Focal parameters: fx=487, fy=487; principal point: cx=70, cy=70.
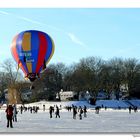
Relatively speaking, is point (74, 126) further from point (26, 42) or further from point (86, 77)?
point (86, 77)

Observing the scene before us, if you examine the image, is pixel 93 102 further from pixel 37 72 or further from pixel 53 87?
pixel 37 72

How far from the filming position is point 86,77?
8450 cm

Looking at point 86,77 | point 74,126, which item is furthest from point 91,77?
point 74,126

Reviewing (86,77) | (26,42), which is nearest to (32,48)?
(26,42)

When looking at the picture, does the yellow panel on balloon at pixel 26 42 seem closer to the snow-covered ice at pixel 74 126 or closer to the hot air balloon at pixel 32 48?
the hot air balloon at pixel 32 48

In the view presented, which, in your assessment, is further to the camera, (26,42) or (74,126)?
(26,42)

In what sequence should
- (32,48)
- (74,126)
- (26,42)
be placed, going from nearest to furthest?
(74,126), (26,42), (32,48)

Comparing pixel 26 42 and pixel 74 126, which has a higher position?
pixel 26 42

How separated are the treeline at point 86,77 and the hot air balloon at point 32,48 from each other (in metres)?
41.0

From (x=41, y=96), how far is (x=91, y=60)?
13232mm

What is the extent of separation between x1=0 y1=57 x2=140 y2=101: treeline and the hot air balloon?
135 feet

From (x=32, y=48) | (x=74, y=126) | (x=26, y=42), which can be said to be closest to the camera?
(x=74, y=126)

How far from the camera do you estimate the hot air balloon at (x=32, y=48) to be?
35.6 metres

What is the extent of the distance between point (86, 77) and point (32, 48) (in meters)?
49.0
